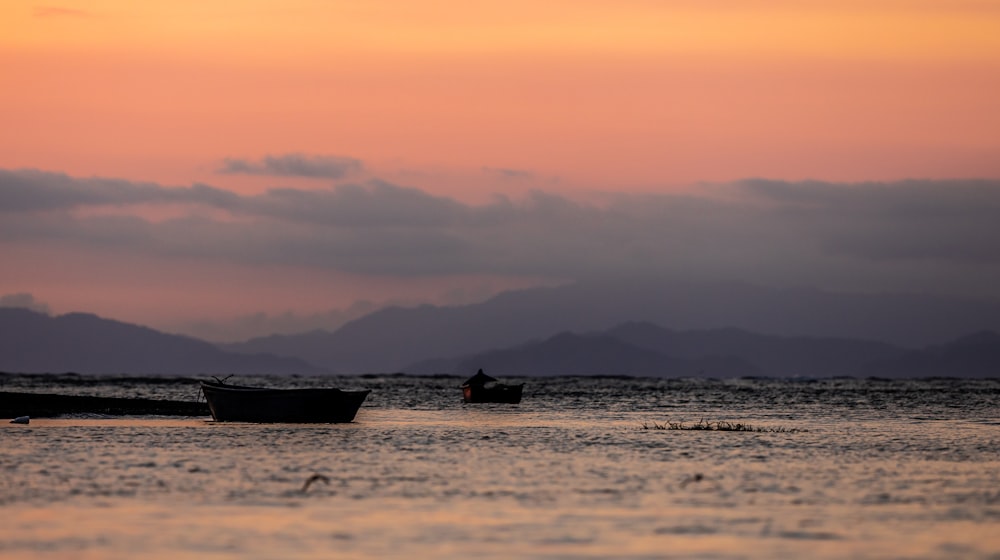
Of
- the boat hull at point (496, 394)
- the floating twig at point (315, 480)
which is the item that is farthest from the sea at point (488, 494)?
the boat hull at point (496, 394)

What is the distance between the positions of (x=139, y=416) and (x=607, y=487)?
148 feet

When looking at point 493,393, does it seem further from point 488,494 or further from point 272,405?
point 488,494

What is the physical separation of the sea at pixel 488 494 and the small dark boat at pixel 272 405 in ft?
12.0

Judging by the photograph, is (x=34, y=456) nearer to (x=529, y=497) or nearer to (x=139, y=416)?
(x=529, y=497)

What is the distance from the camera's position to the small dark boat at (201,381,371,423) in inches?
2864

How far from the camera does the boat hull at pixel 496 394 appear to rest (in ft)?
398

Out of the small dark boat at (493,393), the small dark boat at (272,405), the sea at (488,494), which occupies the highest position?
the small dark boat at (493,393)

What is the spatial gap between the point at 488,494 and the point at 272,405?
35.9 m

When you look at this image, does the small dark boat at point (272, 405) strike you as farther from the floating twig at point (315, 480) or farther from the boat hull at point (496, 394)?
the boat hull at point (496, 394)

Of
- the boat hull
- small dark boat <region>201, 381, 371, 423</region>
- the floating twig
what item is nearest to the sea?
the floating twig

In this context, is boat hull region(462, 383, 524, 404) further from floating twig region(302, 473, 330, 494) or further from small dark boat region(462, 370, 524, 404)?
floating twig region(302, 473, 330, 494)

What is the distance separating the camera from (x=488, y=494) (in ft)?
127

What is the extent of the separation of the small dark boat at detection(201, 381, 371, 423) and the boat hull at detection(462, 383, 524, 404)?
4772cm

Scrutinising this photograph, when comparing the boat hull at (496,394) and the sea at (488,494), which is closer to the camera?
the sea at (488,494)
